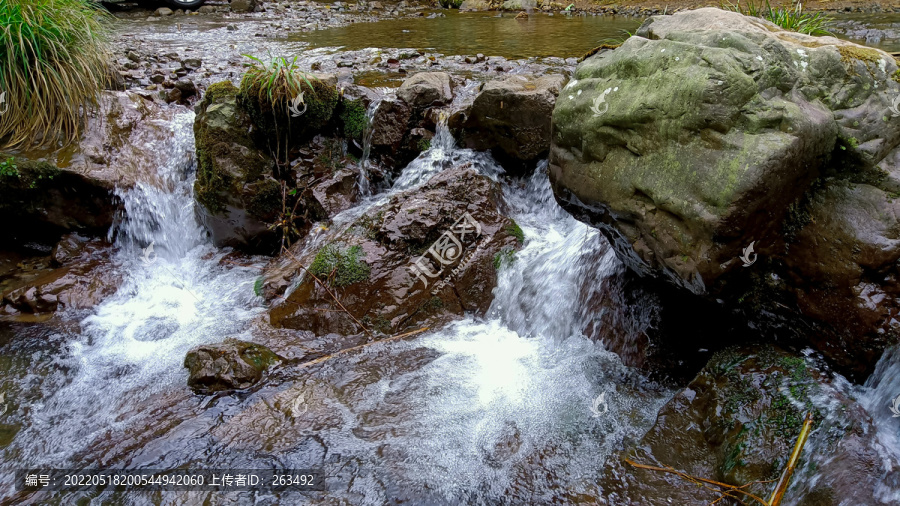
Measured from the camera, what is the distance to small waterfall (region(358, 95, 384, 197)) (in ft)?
19.0

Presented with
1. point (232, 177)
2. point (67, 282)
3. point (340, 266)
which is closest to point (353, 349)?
→ point (340, 266)

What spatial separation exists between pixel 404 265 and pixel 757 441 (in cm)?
288

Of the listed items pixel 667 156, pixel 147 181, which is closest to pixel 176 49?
pixel 147 181

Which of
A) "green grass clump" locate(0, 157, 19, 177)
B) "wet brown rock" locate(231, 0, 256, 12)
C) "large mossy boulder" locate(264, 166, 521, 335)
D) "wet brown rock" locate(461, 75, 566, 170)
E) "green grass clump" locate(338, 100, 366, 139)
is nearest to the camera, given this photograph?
"large mossy boulder" locate(264, 166, 521, 335)

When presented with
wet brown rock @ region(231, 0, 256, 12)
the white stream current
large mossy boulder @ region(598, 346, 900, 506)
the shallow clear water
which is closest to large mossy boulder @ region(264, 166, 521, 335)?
the white stream current

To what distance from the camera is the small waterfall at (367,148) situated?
5.79m

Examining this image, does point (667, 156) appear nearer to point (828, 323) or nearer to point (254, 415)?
point (828, 323)

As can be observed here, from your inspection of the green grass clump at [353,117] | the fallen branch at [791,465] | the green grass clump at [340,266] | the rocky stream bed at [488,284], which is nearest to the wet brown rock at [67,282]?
the rocky stream bed at [488,284]

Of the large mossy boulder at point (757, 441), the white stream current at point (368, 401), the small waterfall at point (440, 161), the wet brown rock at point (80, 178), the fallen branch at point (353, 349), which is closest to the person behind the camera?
the large mossy boulder at point (757, 441)

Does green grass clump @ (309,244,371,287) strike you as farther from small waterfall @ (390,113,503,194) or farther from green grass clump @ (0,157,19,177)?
green grass clump @ (0,157,19,177)

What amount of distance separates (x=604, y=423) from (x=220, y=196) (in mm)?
4349

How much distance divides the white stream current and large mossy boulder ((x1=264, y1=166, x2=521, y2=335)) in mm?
208

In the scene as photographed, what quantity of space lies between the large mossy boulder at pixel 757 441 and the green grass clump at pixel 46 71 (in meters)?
6.35

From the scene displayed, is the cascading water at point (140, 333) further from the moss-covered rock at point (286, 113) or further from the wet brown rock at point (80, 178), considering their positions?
the moss-covered rock at point (286, 113)
